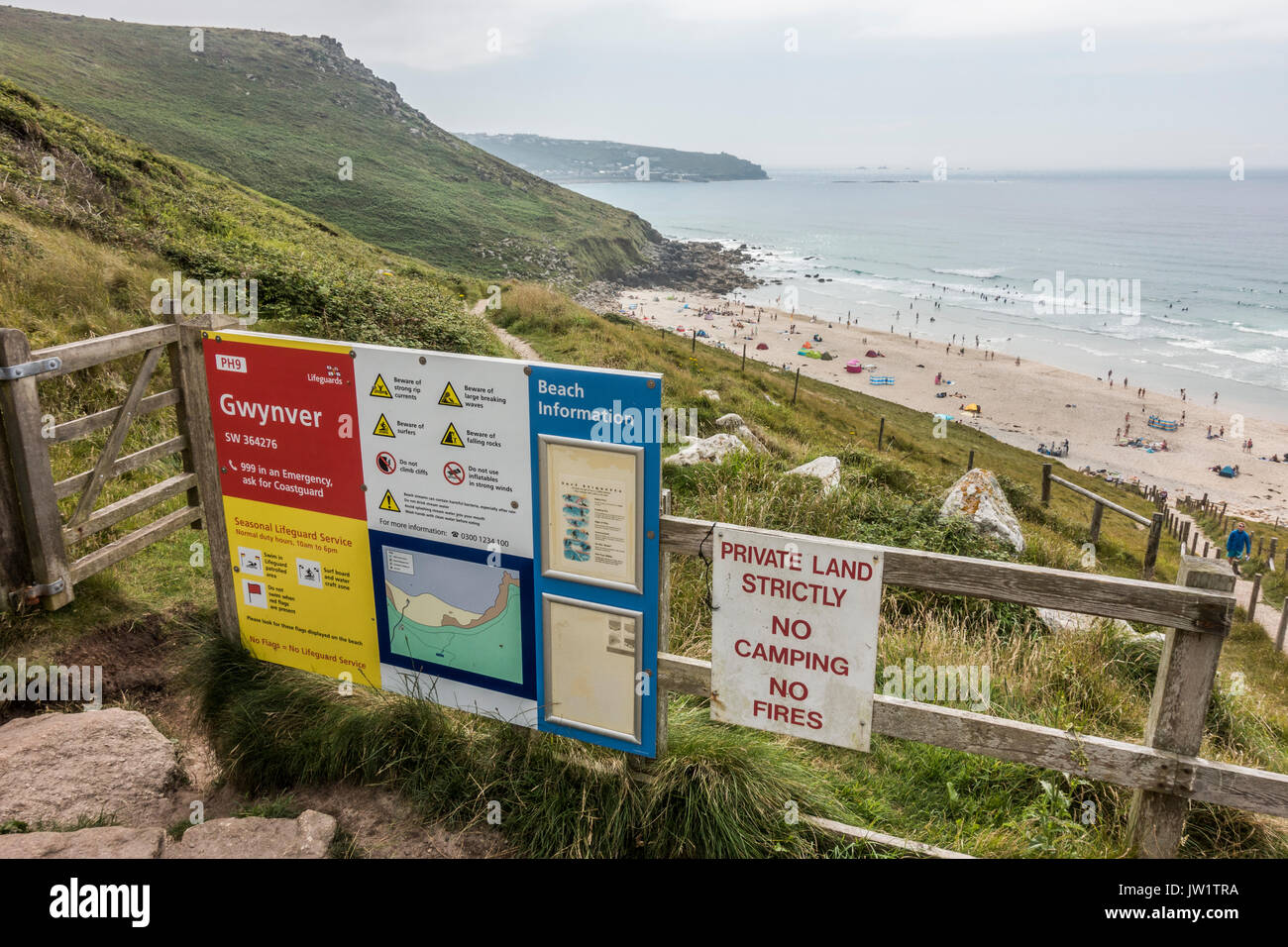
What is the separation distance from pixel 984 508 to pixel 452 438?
9.69 m

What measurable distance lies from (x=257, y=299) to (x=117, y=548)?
9.93 metres

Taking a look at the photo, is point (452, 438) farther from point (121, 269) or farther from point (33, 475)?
point (121, 269)

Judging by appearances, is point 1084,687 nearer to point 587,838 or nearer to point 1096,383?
point 587,838

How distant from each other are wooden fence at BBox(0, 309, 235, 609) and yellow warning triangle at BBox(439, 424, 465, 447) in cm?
160

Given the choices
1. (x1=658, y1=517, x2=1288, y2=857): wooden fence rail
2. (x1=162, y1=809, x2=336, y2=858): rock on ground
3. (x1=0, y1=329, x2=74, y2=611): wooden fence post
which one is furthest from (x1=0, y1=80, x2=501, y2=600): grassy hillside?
(x1=658, y1=517, x2=1288, y2=857): wooden fence rail

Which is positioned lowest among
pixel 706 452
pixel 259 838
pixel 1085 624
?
pixel 1085 624

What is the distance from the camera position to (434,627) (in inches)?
163

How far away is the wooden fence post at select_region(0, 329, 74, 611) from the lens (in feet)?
16.6

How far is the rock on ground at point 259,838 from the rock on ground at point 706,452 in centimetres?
787

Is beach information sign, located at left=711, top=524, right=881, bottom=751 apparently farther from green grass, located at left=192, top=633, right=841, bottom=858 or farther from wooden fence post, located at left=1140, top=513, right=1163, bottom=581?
wooden fence post, located at left=1140, top=513, right=1163, bottom=581

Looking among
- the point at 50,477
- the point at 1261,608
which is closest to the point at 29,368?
the point at 50,477

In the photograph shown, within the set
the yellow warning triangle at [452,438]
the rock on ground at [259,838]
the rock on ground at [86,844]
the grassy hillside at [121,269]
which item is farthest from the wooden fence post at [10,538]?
the yellow warning triangle at [452,438]

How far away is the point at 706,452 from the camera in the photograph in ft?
39.4
